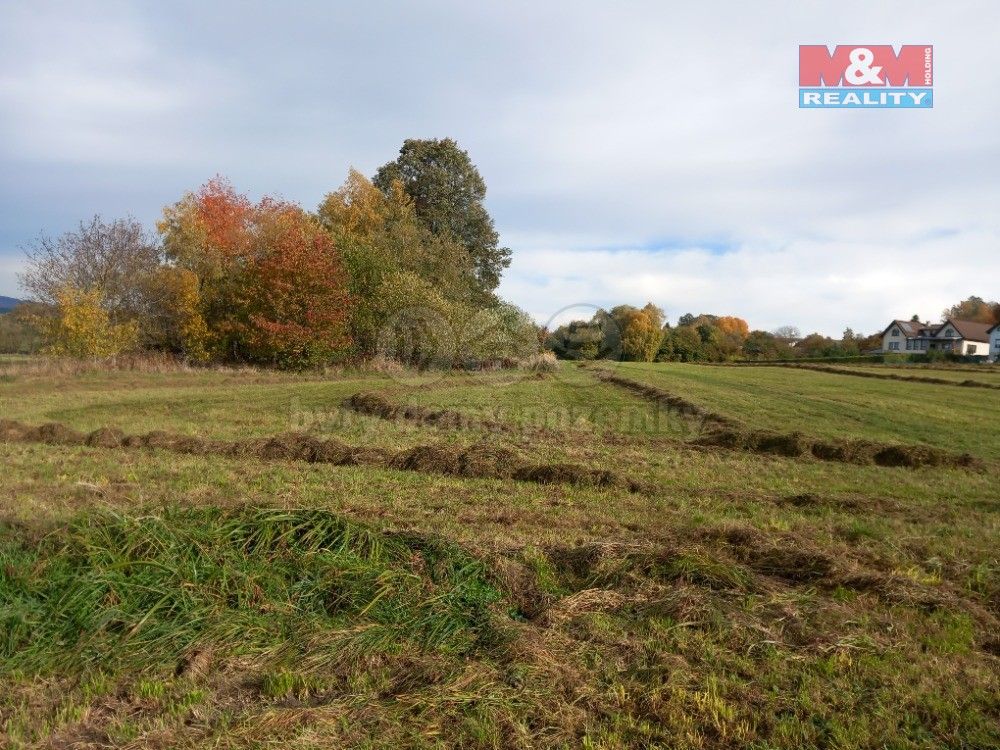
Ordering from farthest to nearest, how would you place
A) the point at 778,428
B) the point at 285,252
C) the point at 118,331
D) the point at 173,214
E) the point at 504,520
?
the point at 173,214, the point at 285,252, the point at 118,331, the point at 778,428, the point at 504,520

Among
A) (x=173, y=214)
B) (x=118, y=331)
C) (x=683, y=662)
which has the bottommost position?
(x=683, y=662)

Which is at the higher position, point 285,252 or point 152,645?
point 285,252

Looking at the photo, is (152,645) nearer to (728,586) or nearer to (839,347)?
(728,586)

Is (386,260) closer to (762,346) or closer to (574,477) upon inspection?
(574,477)

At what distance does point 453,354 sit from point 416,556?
3165cm

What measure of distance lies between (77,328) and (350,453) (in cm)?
2569

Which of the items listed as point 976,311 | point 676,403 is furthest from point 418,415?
point 976,311

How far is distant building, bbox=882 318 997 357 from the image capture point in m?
85.0

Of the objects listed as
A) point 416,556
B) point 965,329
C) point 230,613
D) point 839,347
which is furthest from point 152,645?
point 965,329

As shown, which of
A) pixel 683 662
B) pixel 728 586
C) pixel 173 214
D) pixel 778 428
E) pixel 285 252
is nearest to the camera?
pixel 683 662

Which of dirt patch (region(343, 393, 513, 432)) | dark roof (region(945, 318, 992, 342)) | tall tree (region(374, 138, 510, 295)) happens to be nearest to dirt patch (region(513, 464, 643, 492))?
dirt patch (region(343, 393, 513, 432))

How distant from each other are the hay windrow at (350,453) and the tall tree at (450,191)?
1646 inches

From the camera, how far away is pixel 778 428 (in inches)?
606

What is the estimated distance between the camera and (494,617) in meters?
4.27
